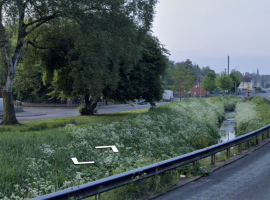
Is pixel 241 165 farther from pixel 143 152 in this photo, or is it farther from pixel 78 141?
pixel 78 141

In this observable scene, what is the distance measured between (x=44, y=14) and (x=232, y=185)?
560 inches

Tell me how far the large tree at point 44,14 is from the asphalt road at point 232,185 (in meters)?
11.2

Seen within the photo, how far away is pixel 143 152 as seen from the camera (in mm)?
13797

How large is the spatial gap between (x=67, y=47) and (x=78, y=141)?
9.71m

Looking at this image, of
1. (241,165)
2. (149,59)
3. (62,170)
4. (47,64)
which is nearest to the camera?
(62,170)

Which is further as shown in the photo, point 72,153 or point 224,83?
point 224,83

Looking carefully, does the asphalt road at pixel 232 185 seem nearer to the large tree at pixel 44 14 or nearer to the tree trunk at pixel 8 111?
the large tree at pixel 44 14

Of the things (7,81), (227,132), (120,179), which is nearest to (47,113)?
(7,81)

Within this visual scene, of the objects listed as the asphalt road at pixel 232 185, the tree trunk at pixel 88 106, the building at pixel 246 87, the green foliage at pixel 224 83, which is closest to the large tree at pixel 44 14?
the tree trunk at pixel 88 106

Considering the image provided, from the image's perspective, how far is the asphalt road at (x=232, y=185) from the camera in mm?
7180

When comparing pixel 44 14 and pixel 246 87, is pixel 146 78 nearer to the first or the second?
pixel 44 14

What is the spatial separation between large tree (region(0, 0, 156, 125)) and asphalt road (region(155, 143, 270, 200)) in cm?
1117

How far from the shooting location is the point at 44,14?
60.2 ft

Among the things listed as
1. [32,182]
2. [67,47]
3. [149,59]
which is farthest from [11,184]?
→ [149,59]
